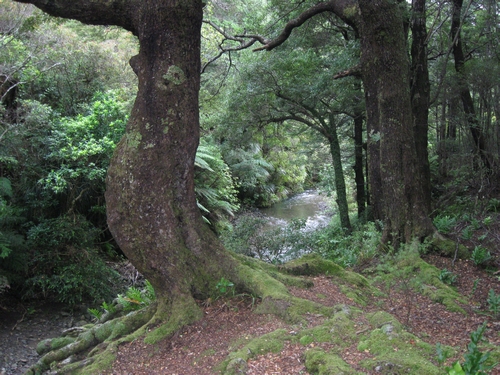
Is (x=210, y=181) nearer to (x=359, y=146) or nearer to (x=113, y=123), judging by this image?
(x=359, y=146)

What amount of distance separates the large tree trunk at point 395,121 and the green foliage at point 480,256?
0.77 m

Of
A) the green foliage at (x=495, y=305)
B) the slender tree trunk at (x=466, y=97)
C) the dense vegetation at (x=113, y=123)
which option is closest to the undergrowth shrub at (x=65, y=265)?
the dense vegetation at (x=113, y=123)

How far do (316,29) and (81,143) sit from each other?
761cm

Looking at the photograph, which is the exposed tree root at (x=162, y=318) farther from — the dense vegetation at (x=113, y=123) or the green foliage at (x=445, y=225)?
the green foliage at (x=445, y=225)

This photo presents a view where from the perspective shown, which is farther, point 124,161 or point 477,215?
point 477,215

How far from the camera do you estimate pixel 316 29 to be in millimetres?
12375

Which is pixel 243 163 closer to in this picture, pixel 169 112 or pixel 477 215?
pixel 477 215

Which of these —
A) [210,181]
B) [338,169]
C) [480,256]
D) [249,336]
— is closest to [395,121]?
[480,256]

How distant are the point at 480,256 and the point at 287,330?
389cm

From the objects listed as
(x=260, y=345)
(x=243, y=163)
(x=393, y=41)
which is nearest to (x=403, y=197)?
(x=393, y=41)

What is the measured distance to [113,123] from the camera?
9.80 m

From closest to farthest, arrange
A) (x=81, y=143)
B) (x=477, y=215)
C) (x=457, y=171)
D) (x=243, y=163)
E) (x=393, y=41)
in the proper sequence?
(x=393, y=41) → (x=477, y=215) → (x=81, y=143) → (x=457, y=171) → (x=243, y=163)

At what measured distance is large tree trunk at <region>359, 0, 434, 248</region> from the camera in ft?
22.6

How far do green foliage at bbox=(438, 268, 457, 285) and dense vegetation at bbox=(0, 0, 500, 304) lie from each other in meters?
1.51
